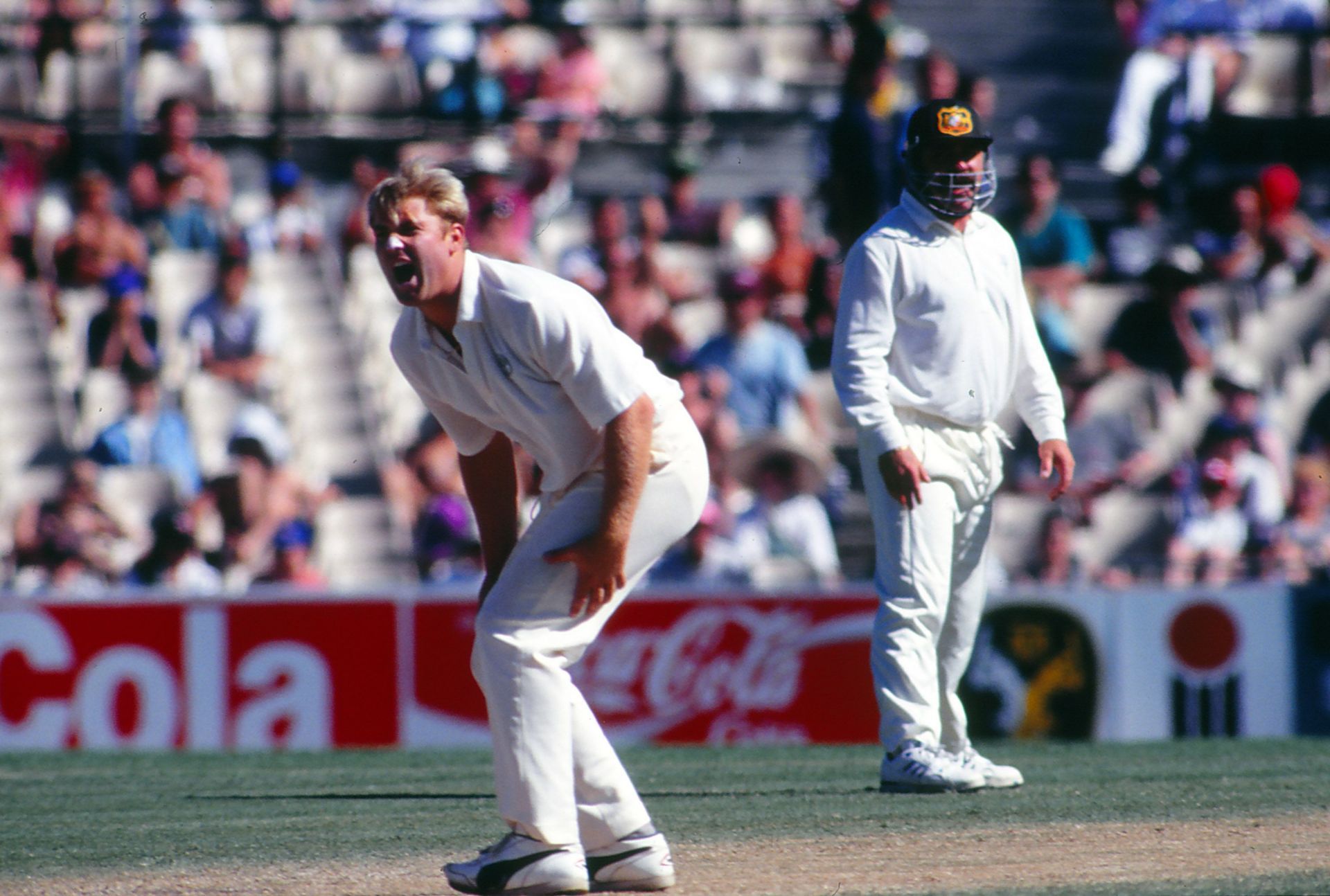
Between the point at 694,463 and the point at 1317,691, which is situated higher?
the point at 694,463

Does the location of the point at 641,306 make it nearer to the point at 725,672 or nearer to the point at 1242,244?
the point at 725,672

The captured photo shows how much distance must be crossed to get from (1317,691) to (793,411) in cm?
346

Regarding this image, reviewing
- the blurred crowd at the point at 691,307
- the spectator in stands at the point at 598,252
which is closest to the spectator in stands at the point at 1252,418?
the blurred crowd at the point at 691,307

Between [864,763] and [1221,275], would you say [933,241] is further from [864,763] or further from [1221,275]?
[1221,275]

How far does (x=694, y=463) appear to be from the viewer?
485 centimetres

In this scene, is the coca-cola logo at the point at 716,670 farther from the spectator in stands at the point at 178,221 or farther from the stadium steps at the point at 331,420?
the spectator in stands at the point at 178,221

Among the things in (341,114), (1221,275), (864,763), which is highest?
(341,114)

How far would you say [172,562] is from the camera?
10547mm

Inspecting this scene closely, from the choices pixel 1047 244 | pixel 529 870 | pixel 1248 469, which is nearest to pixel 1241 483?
pixel 1248 469

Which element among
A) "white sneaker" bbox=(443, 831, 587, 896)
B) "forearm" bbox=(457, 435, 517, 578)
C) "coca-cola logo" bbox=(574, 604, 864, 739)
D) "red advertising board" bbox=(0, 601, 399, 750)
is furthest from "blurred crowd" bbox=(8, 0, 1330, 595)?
"white sneaker" bbox=(443, 831, 587, 896)

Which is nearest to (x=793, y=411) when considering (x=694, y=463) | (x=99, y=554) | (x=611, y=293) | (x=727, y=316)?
(x=727, y=316)

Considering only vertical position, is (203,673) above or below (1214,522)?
below

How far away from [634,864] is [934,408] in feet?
7.66

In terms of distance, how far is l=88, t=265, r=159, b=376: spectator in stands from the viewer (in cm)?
1248
